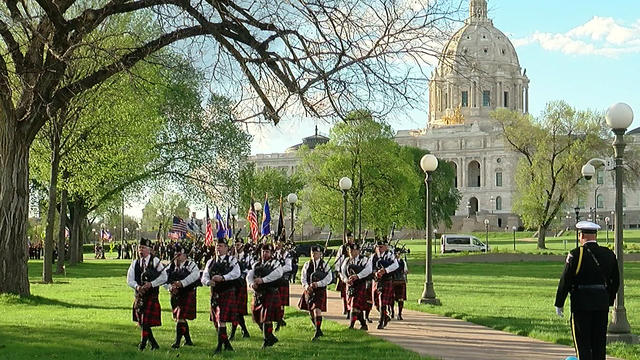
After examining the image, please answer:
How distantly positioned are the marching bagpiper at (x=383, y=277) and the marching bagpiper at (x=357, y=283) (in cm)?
20

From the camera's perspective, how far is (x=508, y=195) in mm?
139000

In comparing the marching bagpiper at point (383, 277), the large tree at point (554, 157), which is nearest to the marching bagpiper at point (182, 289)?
the marching bagpiper at point (383, 277)

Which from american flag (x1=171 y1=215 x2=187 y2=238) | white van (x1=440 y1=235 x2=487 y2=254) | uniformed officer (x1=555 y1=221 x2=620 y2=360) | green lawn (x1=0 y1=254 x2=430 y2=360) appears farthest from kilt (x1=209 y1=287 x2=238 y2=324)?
white van (x1=440 y1=235 x2=487 y2=254)

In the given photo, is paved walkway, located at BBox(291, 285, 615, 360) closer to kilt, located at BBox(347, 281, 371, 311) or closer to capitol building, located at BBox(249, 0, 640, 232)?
kilt, located at BBox(347, 281, 371, 311)

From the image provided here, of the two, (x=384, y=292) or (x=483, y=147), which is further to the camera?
(x=483, y=147)

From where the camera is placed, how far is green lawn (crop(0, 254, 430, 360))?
45.5 ft

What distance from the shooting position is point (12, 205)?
22.6m

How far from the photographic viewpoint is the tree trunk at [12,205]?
22344 mm

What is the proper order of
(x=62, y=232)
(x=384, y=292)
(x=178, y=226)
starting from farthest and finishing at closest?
(x=178, y=226) < (x=62, y=232) < (x=384, y=292)

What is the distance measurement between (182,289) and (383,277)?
4733mm

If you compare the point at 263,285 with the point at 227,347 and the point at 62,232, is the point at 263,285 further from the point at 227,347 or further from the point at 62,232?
the point at 62,232

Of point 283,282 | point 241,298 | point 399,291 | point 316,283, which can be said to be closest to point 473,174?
point 399,291

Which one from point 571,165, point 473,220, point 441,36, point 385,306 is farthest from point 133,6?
point 473,220

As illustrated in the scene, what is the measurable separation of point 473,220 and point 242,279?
107 m
